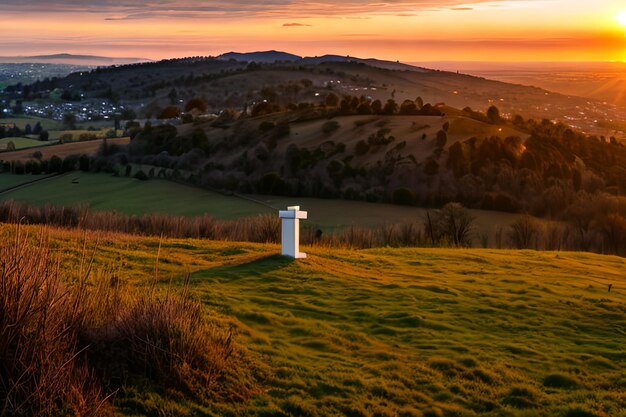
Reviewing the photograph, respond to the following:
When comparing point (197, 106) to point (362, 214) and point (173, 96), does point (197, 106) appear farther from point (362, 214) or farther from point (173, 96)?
point (362, 214)

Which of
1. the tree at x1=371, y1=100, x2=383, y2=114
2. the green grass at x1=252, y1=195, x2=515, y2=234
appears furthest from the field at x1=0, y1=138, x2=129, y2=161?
the green grass at x1=252, y1=195, x2=515, y2=234

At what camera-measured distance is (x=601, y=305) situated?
13.8 metres

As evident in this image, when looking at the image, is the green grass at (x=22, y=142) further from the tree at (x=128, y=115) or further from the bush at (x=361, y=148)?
the bush at (x=361, y=148)

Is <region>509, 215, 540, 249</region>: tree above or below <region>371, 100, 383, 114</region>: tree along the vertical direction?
below

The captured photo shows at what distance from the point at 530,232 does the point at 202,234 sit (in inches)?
543

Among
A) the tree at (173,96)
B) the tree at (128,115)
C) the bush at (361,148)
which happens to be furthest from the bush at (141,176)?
the tree at (173,96)

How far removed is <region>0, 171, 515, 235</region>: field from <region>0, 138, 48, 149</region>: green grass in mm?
17791

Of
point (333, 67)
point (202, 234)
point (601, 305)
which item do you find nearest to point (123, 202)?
point (202, 234)

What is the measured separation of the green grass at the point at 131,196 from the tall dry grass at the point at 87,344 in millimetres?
31595

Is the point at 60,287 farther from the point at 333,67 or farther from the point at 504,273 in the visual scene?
the point at 333,67

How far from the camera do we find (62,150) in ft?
229

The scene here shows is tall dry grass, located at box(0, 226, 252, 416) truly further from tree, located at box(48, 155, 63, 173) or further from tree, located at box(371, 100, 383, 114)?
tree, located at box(371, 100, 383, 114)

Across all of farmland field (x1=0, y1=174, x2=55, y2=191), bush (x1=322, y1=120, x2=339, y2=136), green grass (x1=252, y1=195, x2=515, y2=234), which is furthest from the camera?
bush (x1=322, y1=120, x2=339, y2=136)

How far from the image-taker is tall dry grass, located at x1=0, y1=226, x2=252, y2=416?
664 centimetres
